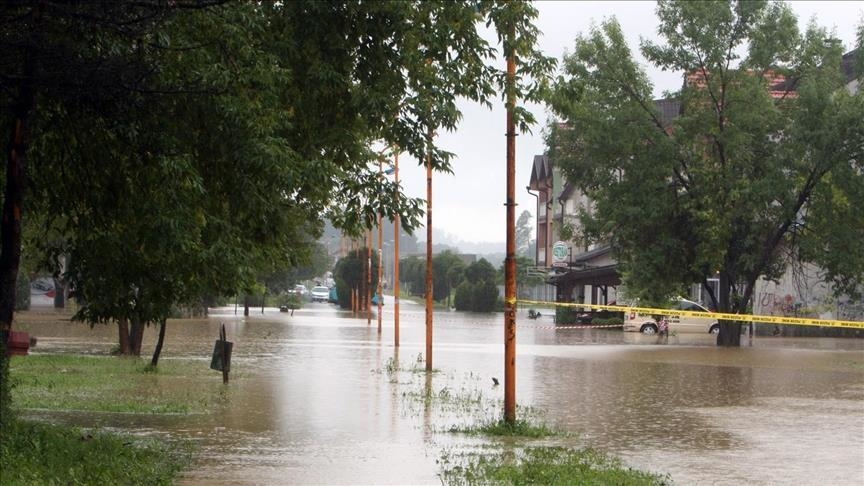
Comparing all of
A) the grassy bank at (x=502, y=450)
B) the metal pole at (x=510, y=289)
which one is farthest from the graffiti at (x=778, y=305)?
the metal pole at (x=510, y=289)

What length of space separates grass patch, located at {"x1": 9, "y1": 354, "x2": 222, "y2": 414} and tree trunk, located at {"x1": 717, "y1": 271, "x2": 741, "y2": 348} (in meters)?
21.1

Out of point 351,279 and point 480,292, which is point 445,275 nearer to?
point 480,292

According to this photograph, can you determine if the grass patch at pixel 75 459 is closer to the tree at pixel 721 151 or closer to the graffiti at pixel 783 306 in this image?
the tree at pixel 721 151

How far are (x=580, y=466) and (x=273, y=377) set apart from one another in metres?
13.2

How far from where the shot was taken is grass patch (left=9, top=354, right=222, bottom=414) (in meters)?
17.5

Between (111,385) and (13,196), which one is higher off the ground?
(13,196)

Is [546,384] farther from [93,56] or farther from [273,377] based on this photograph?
[93,56]

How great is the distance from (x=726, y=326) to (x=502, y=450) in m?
30.2

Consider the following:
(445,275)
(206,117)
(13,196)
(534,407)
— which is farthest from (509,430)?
(445,275)

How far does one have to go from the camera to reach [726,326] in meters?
42.8

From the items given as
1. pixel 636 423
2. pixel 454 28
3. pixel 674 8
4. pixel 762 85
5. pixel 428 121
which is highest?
pixel 674 8

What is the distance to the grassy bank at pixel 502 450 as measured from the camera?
37.4ft

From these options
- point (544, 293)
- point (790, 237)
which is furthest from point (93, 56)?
point (544, 293)

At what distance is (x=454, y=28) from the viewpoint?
1388 centimetres
